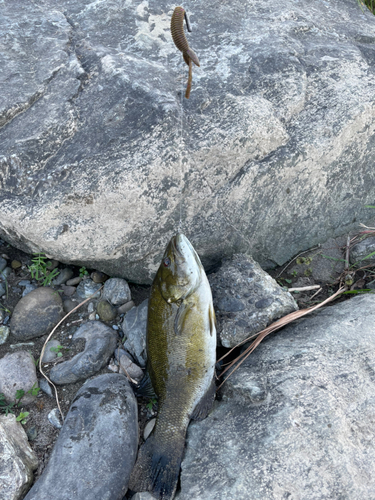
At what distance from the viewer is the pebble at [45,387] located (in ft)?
10.6

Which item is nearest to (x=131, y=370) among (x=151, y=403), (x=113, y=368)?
(x=113, y=368)

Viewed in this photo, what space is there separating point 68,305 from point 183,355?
136 cm

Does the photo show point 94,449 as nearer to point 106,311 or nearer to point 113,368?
point 113,368

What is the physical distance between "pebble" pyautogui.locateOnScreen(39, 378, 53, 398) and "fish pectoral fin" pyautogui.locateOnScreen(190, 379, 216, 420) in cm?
120

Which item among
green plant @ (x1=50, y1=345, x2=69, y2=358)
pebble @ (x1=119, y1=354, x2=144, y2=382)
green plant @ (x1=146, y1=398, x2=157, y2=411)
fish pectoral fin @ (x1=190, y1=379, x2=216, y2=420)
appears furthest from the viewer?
green plant @ (x1=50, y1=345, x2=69, y2=358)

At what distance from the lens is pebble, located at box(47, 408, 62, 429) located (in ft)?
10.1

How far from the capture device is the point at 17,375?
10.6ft

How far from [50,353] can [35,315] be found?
14.1 inches

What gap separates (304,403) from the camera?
252 centimetres

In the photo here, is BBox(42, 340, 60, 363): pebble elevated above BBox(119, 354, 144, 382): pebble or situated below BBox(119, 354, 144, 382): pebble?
below

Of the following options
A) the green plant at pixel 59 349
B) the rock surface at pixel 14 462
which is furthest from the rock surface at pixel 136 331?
the rock surface at pixel 14 462

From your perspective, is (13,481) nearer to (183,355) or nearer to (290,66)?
(183,355)

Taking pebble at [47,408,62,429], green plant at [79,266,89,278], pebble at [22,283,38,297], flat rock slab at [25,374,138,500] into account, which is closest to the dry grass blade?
flat rock slab at [25,374,138,500]

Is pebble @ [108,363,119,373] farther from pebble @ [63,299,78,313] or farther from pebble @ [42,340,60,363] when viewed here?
pebble @ [63,299,78,313]
